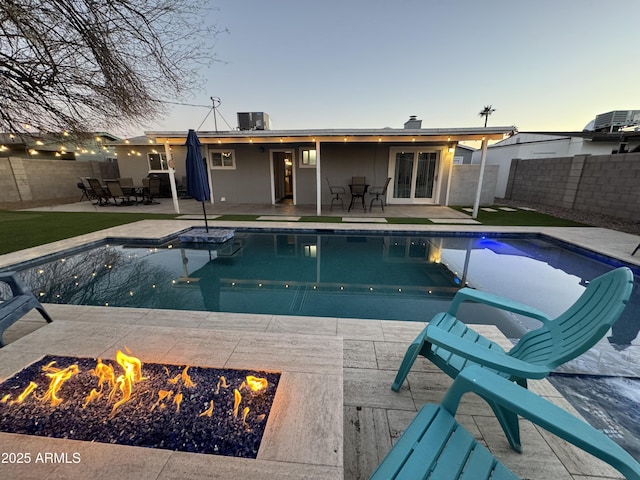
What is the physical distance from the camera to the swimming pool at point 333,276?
123 inches

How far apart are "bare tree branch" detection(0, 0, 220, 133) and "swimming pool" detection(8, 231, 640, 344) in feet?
8.06

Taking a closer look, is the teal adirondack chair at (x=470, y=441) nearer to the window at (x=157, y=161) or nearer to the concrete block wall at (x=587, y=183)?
the concrete block wall at (x=587, y=183)

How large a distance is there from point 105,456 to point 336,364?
109cm

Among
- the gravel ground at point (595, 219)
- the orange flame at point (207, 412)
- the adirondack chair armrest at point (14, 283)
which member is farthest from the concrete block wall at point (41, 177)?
the gravel ground at point (595, 219)

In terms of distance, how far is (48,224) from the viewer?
21.8 ft

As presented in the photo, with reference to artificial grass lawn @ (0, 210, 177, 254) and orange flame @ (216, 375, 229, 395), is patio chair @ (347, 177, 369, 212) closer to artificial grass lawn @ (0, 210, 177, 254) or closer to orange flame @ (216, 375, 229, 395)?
artificial grass lawn @ (0, 210, 177, 254)

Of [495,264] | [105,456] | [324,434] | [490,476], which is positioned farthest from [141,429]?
[495,264]

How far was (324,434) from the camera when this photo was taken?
111 centimetres

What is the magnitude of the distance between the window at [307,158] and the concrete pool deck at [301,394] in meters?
7.98

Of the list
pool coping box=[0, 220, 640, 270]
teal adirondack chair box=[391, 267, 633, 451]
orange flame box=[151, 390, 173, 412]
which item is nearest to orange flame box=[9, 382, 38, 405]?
orange flame box=[151, 390, 173, 412]

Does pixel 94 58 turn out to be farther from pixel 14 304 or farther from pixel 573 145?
pixel 573 145

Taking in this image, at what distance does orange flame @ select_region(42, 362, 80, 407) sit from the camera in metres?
1.32

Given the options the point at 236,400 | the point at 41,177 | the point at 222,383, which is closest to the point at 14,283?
the point at 222,383

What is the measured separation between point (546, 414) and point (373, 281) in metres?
3.09
